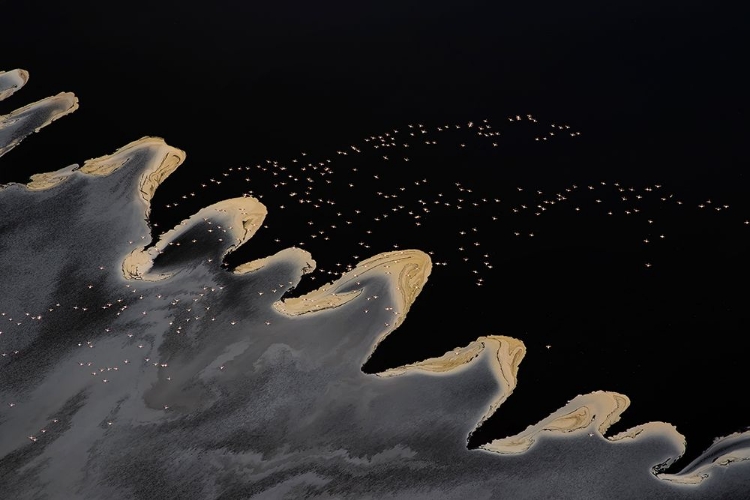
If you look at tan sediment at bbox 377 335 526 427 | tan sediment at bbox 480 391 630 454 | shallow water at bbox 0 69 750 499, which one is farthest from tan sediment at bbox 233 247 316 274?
tan sediment at bbox 480 391 630 454

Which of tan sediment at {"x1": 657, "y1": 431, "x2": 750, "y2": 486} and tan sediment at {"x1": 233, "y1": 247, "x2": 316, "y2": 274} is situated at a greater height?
tan sediment at {"x1": 233, "y1": 247, "x2": 316, "y2": 274}

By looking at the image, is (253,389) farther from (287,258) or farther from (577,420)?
(577,420)

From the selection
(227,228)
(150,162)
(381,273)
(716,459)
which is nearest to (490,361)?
(381,273)

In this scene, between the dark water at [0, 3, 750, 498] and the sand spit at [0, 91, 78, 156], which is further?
the sand spit at [0, 91, 78, 156]

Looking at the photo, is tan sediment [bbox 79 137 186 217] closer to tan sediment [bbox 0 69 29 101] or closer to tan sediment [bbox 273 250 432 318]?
tan sediment [bbox 0 69 29 101]

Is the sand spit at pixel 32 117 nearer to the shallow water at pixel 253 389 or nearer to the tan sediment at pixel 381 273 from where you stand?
the shallow water at pixel 253 389

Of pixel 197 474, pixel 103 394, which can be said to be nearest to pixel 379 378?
pixel 197 474

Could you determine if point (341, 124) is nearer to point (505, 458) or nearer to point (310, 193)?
point (310, 193)
